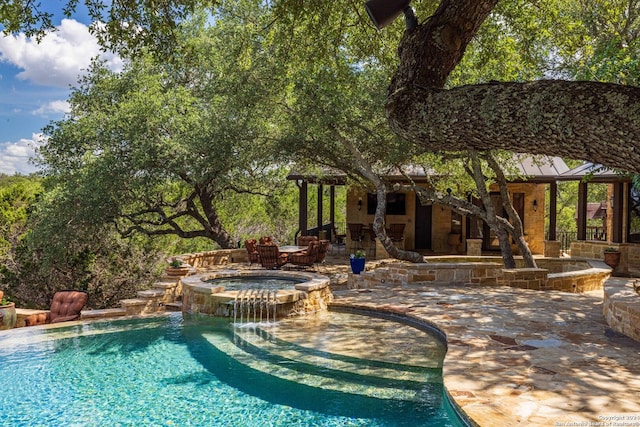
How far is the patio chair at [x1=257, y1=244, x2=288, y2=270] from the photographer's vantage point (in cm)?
1253

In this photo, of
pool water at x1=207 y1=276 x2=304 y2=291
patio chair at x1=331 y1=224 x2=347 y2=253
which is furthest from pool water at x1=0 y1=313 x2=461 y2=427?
patio chair at x1=331 y1=224 x2=347 y2=253

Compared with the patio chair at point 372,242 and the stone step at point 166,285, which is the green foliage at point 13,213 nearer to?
the stone step at point 166,285

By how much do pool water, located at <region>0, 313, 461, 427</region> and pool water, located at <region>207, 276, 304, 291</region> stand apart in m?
2.14

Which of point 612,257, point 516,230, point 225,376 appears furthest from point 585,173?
point 225,376

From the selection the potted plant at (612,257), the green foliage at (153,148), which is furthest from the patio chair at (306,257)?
the potted plant at (612,257)

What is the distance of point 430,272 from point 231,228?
53.0ft

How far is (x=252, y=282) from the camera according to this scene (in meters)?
11.0

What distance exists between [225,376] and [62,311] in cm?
511

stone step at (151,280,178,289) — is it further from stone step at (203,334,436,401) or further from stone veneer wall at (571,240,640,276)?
stone veneer wall at (571,240,640,276)

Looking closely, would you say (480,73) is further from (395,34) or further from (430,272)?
(430,272)

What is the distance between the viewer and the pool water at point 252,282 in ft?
34.1

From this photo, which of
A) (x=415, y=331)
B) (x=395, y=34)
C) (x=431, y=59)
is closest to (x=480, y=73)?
(x=395, y=34)

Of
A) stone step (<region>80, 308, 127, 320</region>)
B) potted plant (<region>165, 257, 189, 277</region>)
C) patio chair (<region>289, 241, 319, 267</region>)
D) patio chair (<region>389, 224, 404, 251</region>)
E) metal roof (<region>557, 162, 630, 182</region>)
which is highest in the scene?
metal roof (<region>557, 162, 630, 182</region>)

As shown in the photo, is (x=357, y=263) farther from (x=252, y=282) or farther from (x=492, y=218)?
(x=492, y=218)
